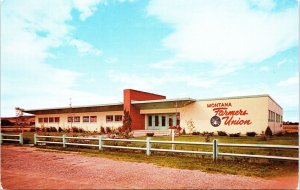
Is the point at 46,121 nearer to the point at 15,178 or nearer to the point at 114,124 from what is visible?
the point at 114,124

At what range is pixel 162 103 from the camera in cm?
3303

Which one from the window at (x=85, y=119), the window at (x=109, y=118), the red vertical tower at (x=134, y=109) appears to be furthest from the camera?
the window at (x=85, y=119)

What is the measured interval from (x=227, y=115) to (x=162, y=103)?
8.36 meters

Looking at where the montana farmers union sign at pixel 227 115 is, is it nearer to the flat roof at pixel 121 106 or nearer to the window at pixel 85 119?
the flat roof at pixel 121 106

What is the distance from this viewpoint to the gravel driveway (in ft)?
23.2

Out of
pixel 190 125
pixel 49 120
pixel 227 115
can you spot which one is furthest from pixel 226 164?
pixel 49 120

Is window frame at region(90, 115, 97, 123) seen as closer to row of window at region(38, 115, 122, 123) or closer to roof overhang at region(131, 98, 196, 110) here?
row of window at region(38, 115, 122, 123)

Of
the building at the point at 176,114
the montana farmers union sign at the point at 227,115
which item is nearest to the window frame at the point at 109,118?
the building at the point at 176,114

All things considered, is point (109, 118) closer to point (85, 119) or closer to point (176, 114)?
point (85, 119)

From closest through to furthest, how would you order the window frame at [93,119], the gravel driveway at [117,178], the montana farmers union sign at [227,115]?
the gravel driveway at [117,178] < the montana farmers union sign at [227,115] < the window frame at [93,119]

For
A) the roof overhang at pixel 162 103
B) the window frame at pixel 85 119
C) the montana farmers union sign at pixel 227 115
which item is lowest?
the window frame at pixel 85 119

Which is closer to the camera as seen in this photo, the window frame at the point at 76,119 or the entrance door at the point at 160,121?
the entrance door at the point at 160,121

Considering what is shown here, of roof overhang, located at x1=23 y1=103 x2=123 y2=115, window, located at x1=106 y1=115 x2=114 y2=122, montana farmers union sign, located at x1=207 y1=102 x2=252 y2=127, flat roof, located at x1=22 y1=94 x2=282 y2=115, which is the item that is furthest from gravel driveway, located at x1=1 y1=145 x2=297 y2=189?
window, located at x1=106 y1=115 x2=114 y2=122

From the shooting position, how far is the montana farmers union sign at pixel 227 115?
27062mm
